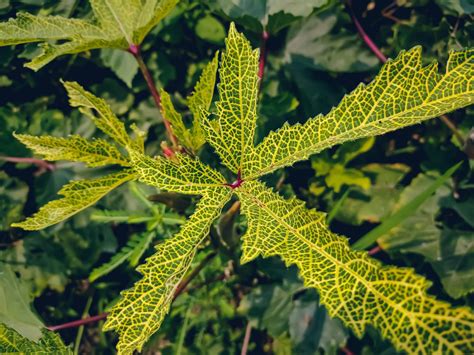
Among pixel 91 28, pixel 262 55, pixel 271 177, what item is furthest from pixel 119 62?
pixel 271 177

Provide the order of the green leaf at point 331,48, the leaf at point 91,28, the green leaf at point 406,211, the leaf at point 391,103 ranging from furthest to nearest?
1. the green leaf at point 331,48
2. the green leaf at point 406,211
3. the leaf at point 91,28
4. the leaf at point 391,103

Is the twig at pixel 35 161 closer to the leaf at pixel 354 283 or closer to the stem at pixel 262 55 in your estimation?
the stem at pixel 262 55

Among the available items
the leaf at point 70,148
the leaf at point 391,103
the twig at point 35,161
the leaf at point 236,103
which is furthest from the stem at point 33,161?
the leaf at point 391,103

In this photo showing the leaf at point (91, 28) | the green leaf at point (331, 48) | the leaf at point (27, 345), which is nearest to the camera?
the leaf at point (27, 345)

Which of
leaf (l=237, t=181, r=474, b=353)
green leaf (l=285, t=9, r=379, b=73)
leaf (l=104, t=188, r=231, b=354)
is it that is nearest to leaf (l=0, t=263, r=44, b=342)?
leaf (l=104, t=188, r=231, b=354)

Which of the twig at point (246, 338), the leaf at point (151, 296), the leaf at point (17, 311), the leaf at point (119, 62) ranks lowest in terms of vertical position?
the twig at point (246, 338)

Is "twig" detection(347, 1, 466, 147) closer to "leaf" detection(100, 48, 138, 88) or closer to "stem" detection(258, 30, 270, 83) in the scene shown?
"stem" detection(258, 30, 270, 83)

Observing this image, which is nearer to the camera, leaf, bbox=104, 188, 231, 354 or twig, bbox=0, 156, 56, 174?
leaf, bbox=104, 188, 231, 354
